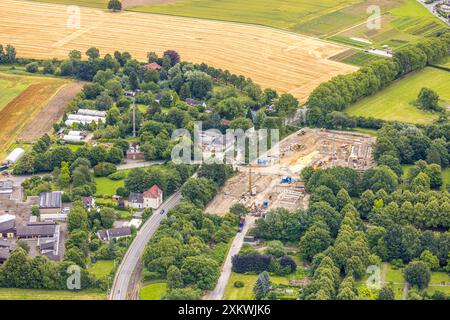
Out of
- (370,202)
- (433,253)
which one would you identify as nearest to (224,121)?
(370,202)

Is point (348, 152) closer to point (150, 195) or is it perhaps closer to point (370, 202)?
point (370, 202)

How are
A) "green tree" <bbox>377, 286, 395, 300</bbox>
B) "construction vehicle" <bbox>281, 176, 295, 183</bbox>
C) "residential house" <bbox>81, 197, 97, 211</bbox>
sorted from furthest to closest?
"construction vehicle" <bbox>281, 176, 295, 183</bbox> → "residential house" <bbox>81, 197, 97, 211</bbox> → "green tree" <bbox>377, 286, 395, 300</bbox>

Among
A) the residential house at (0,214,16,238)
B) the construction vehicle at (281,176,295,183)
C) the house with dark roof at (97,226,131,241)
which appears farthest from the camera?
the construction vehicle at (281,176,295,183)

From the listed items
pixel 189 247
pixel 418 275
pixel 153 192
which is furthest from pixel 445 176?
pixel 189 247

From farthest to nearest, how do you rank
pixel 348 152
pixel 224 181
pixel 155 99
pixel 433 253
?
1. pixel 155 99
2. pixel 348 152
3. pixel 224 181
4. pixel 433 253

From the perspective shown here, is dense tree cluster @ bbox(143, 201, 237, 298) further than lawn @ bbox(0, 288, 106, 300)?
Yes

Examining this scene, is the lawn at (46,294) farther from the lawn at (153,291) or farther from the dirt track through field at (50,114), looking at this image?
the dirt track through field at (50,114)

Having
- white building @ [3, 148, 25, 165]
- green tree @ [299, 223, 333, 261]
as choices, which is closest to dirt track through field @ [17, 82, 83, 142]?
white building @ [3, 148, 25, 165]

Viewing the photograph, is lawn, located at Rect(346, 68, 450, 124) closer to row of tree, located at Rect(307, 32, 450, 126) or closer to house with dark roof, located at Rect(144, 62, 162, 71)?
row of tree, located at Rect(307, 32, 450, 126)
